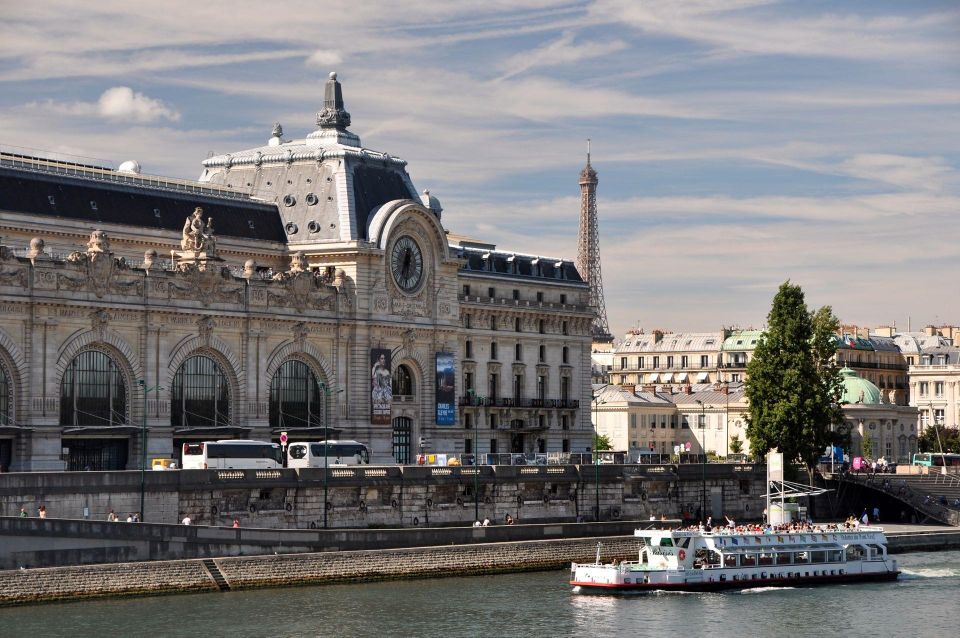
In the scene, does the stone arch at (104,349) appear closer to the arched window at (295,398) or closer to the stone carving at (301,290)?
the arched window at (295,398)

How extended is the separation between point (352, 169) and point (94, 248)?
2571 cm

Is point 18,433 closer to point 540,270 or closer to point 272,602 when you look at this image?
point 272,602

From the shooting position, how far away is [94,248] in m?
104

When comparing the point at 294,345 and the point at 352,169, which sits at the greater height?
the point at 352,169

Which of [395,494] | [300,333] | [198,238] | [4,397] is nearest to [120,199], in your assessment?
[198,238]

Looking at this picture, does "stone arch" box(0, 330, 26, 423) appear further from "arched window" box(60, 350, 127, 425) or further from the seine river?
the seine river

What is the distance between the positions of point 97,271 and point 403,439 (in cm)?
2812

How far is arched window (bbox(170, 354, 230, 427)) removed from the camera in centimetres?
10819

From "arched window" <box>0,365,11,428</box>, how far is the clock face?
30198 millimetres

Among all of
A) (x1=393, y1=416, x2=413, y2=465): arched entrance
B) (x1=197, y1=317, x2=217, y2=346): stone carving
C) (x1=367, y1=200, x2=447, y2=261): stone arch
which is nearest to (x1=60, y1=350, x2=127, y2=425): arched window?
(x1=197, y1=317, x2=217, y2=346): stone carving

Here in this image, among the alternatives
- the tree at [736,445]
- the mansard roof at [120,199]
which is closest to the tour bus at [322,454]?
the mansard roof at [120,199]

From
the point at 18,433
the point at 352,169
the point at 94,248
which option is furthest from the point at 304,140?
the point at 18,433

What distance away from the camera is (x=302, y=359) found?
11706 cm

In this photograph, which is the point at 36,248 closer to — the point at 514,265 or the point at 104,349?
the point at 104,349
